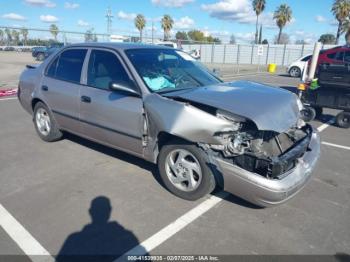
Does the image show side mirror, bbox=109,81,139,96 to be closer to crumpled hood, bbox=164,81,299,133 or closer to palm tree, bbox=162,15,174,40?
crumpled hood, bbox=164,81,299,133

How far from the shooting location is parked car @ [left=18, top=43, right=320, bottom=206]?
3.20m

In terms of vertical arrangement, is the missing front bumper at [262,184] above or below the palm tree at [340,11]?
below

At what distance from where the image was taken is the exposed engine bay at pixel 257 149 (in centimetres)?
308

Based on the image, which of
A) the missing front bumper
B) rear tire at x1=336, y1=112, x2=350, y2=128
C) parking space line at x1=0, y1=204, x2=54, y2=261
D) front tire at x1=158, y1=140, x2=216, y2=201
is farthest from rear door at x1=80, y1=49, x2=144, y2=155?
rear tire at x1=336, y1=112, x2=350, y2=128

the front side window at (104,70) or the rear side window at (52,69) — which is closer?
the front side window at (104,70)

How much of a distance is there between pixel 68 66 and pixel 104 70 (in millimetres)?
957

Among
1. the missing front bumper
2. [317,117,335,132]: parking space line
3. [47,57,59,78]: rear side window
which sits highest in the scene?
[47,57,59,78]: rear side window

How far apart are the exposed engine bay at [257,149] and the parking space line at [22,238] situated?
6.37 feet

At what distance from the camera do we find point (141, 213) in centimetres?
344

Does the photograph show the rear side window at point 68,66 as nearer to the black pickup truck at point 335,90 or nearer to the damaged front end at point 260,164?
the damaged front end at point 260,164

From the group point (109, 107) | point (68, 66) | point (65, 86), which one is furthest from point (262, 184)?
point (68, 66)

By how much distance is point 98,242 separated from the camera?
2.95 m

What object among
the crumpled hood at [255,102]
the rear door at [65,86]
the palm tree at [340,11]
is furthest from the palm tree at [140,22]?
the crumpled hood at [255,102]

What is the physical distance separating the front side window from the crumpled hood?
0.85 metres
